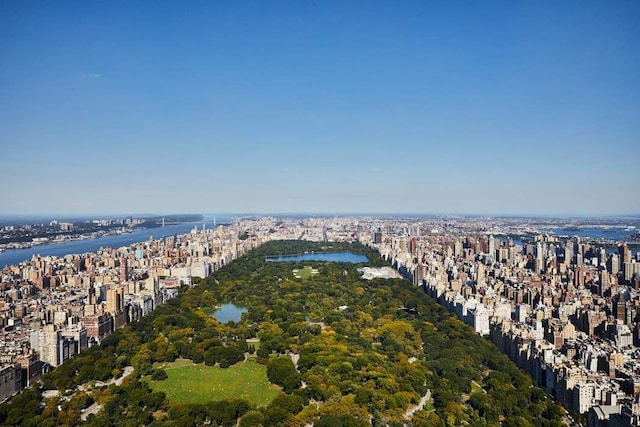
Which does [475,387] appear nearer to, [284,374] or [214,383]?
[284,374]

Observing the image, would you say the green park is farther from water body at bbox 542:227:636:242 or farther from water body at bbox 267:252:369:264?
water body at bbox 542:227:636:242

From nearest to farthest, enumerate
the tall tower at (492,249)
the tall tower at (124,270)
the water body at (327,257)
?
the tall tower at (124,270)
the tall tower at (492,249)
the water body at (327,257)

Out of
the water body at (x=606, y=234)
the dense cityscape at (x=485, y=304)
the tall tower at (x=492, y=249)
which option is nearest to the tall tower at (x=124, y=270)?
the dense cityscape at (x=485, y=304)

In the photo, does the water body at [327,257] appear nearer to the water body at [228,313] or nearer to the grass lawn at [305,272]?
the grass lawn at [305,272]

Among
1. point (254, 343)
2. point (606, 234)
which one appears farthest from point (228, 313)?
point (606, 234)

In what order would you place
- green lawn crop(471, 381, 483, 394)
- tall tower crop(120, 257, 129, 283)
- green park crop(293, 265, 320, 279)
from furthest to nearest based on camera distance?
1. green park crop(293, 265, 320, 279)
2. tall tower crop(120, 257, 129, 283)
3. green lawn crop(471, 381, 483, 394)

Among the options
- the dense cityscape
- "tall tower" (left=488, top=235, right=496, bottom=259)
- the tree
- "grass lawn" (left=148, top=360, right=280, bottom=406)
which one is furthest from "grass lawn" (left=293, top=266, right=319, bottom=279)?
the tree
